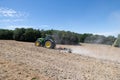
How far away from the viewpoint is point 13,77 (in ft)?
15.5

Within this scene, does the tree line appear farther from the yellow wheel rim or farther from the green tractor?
the yellow wheel rim

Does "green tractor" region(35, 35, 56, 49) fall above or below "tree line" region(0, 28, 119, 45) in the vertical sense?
below

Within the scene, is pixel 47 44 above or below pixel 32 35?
below

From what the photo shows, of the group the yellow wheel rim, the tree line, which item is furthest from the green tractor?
the tree line

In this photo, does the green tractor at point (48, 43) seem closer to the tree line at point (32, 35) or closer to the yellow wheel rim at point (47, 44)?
the yellow wheel rim at point (47, 44)

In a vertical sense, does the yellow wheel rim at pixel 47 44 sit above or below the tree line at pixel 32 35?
below

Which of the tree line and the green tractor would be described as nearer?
the green tractor

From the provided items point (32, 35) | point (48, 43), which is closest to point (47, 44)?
point (48, 43)

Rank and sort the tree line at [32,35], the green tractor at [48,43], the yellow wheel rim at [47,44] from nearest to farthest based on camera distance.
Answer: the green tractor at [48,43] → the yellow wheel rim at [47,44] → the tree line at [32,35]

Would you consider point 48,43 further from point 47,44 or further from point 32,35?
point 32,35

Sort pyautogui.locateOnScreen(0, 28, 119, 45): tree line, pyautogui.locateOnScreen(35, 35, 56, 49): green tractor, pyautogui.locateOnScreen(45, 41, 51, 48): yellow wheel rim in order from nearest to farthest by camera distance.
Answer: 1. pyautogui.locateOnScreen(35, 35, 56, 49): green tractor
2. pyautogui.locateOnScreen(45, 41, 51, 48): yellow wheel rim
3. pyautogui.locateOnScreen(0, 28, 119, 45): tree line

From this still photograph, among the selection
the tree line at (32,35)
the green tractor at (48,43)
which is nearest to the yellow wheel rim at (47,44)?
the green tractor at (48,43)

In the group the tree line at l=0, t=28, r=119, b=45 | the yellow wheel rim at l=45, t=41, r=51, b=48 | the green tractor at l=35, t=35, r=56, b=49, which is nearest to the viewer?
the green tractor at l=35, t=35, r=56, b=49

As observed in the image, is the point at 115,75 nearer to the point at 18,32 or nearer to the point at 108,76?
the point at 108,76
